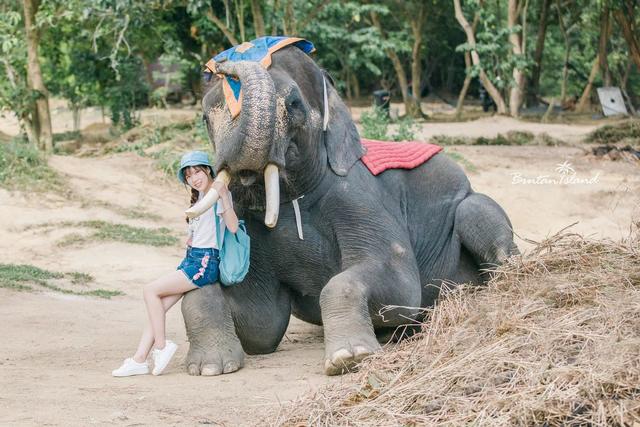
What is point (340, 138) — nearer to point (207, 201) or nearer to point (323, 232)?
point (323, 232)

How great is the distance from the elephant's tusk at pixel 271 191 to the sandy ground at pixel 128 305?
2.50 ft

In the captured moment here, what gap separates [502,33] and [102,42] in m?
8.10

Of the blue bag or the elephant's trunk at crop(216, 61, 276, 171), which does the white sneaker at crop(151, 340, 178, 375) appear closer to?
the blue bag

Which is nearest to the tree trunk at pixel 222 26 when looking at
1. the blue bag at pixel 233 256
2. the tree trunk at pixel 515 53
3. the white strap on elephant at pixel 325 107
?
the tree trunk at pixel 515 53

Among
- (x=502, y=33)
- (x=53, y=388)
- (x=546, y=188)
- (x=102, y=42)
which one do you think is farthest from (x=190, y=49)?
(x=53, y=388)

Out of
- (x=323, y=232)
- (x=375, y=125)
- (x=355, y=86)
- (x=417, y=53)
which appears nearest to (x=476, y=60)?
(x=417, y=53)

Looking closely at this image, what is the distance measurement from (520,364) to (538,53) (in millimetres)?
23171

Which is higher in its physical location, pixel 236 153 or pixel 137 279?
pixel 236 153

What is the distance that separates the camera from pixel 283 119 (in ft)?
18.4

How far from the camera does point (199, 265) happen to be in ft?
18.9

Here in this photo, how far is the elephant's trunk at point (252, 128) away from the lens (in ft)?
17.3

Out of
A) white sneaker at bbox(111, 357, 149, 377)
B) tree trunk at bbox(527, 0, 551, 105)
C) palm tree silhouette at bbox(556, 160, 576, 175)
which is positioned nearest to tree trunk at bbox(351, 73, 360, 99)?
tree trunk at bbox(527, 0, 551, 105)

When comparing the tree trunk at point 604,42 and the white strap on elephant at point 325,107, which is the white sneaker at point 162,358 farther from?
the tree trunk at point 604,42

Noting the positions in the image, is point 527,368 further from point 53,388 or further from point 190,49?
point 190,49
